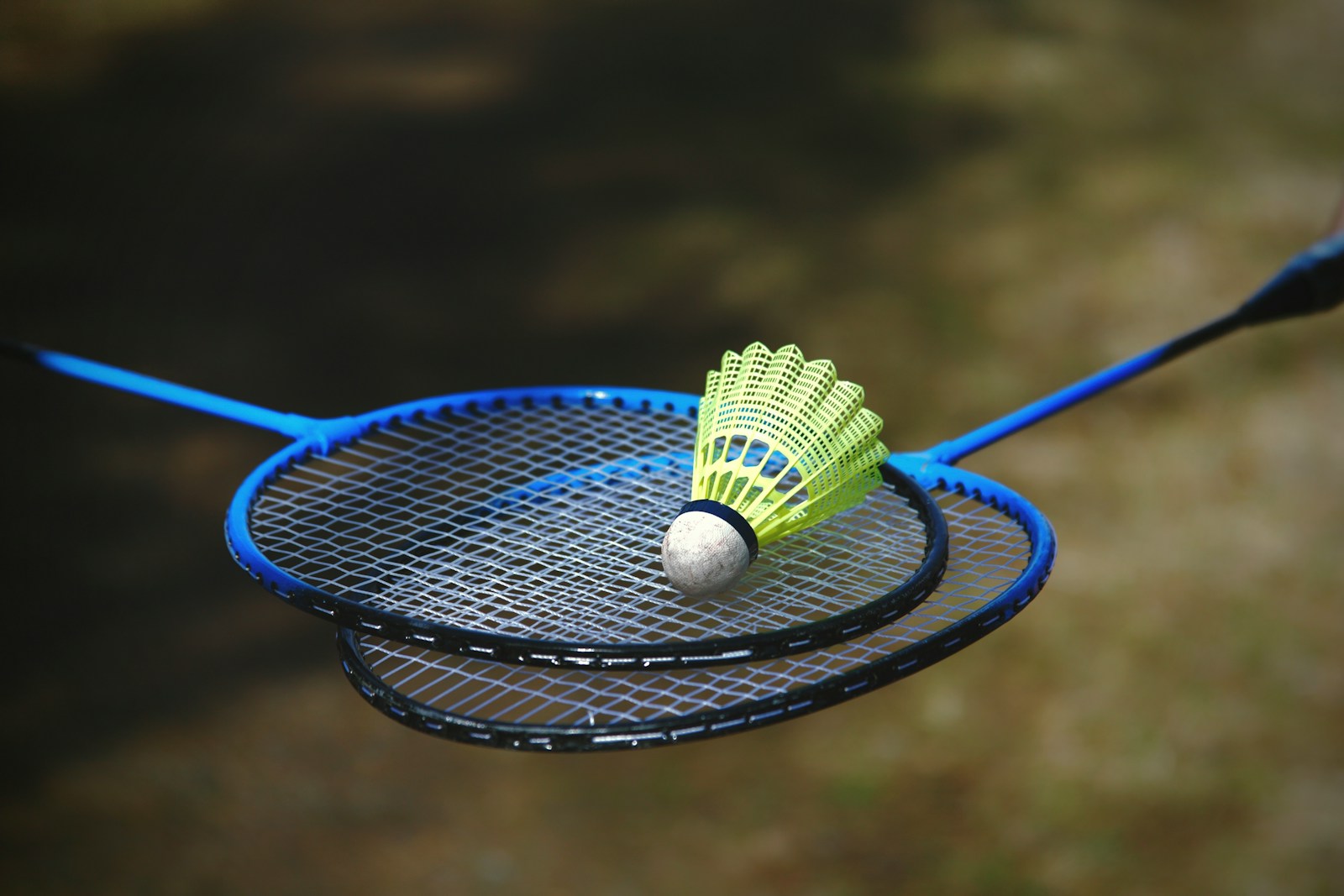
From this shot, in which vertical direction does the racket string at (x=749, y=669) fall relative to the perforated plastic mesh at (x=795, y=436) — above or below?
below

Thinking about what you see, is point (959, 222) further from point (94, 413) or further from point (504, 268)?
point (94, 413)

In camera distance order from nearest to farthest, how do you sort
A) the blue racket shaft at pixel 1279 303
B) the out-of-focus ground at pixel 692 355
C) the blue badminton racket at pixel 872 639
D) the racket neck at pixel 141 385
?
the blue badminton racket at pixel 872 639 → the blue racket shaft at pixel 1279 303 → the racket neck at pixel 141 385 → the out-of-focus ground at pixel 692 355

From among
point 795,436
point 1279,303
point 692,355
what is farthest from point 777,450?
point 692,355

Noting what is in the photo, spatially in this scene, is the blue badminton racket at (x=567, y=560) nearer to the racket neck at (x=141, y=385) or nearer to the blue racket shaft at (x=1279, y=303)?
the racket neck at (x=141, y=385)

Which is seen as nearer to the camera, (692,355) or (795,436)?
(795,436)

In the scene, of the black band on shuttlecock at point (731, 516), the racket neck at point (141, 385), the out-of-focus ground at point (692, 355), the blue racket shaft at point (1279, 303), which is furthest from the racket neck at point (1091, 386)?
the out-of-focus ground at point (692, 355)

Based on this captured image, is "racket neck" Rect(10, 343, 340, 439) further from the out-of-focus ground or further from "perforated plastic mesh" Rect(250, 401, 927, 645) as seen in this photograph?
the out-of-focus ground

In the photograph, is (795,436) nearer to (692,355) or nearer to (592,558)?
(592,558)

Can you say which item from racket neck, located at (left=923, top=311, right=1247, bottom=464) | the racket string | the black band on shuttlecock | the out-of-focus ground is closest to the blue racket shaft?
racket neck, located at (left=923, top=311, right=1247, bottom=464)
